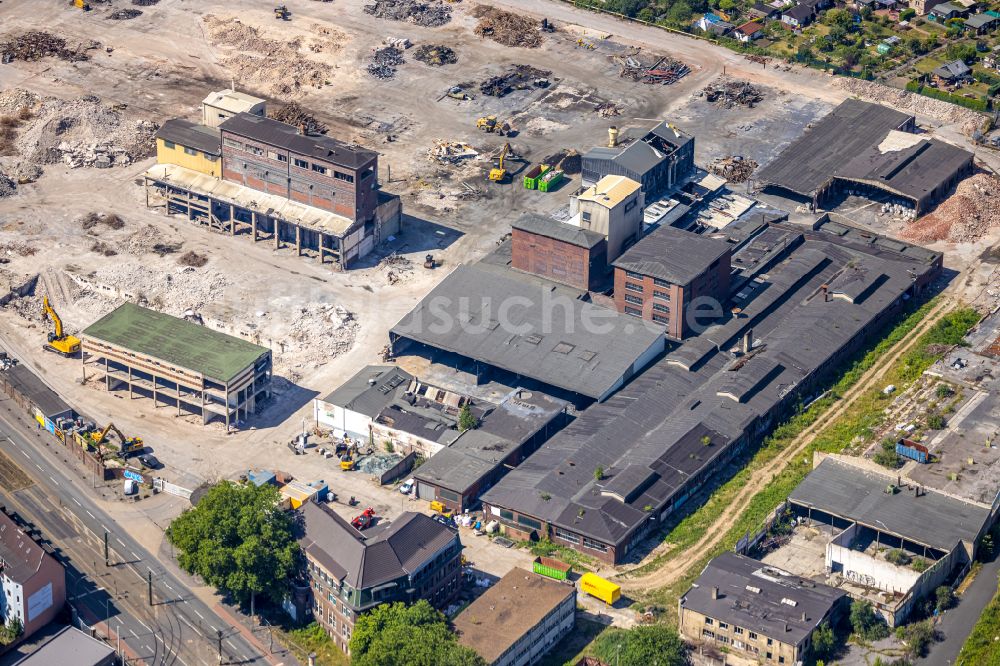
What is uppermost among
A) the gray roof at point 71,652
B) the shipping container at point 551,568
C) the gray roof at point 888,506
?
the gray roof at point 888,506

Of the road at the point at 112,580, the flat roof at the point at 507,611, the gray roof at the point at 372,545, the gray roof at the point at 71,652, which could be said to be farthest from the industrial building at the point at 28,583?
the flat roof at the point at 507,611

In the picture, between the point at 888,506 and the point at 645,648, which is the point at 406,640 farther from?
the point at 888,506

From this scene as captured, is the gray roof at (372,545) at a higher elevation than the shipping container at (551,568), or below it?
higher

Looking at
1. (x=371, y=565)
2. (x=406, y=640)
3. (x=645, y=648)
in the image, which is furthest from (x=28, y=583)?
(x=645, y=648)

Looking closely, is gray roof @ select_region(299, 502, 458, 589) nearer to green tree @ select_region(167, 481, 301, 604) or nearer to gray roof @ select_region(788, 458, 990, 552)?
green tree @ select_region(167, 481, 301, 604)

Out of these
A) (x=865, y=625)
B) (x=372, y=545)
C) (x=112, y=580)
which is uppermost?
(x=372, y=545)

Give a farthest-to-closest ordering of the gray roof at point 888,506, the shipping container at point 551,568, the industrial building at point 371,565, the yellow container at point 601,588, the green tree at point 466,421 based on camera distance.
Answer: the green tree at point 466,421
the gray roof at point 888,506
the shipping container at point 551,568
the yellow container at point 601,588
the industrial building at point 371,565

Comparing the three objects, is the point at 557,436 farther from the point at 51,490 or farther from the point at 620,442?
the point at 51,490

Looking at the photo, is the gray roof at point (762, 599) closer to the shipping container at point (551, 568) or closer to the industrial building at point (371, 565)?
the shipping container at point (551, 568)
